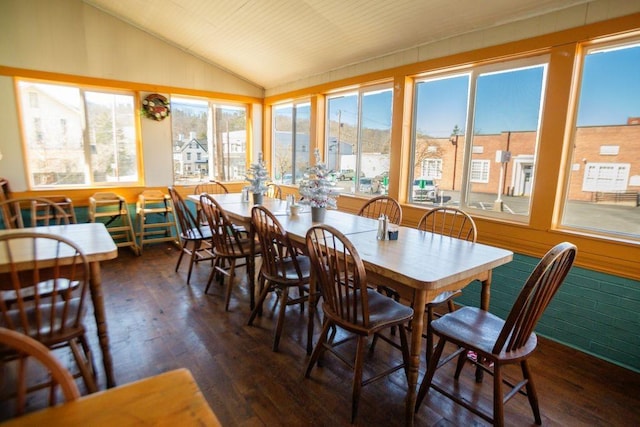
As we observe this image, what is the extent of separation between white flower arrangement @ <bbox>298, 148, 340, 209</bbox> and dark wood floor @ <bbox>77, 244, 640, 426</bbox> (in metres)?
0.97

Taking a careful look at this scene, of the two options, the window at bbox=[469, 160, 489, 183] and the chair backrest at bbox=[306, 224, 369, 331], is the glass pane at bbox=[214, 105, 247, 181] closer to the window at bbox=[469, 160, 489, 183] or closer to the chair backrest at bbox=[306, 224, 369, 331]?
the window at bbox=[469, 160, 489, 183]

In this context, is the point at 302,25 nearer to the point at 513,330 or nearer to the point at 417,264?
the point at 417,264

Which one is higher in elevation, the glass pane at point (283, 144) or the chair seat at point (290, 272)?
the glass pane at point (283, 144)

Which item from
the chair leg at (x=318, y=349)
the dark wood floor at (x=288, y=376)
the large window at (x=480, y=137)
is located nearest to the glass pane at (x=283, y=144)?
the large window at (x=480, y=137)

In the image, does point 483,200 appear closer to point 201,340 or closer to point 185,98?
point 201,340

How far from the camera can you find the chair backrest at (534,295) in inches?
54.6

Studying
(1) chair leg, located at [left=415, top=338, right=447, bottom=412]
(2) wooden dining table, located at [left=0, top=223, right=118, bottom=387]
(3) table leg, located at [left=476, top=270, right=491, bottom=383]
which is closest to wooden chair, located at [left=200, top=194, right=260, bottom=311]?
(2) wooden dining table, located at [left=0, top=223, right=118, bottom=387]

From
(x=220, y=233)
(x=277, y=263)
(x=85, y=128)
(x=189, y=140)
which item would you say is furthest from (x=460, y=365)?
(x=85, y=128)

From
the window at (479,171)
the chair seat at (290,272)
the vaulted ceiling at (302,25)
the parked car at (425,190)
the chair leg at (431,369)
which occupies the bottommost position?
the chair leg at (431,369)

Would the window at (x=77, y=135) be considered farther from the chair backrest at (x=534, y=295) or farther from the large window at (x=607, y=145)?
the large window at (x=607, y=145)

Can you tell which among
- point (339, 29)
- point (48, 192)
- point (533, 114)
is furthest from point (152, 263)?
point (533, 114)

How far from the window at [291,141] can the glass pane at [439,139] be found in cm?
188

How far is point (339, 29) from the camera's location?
3459mm

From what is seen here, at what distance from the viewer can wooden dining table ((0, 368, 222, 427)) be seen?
72 centimetres
